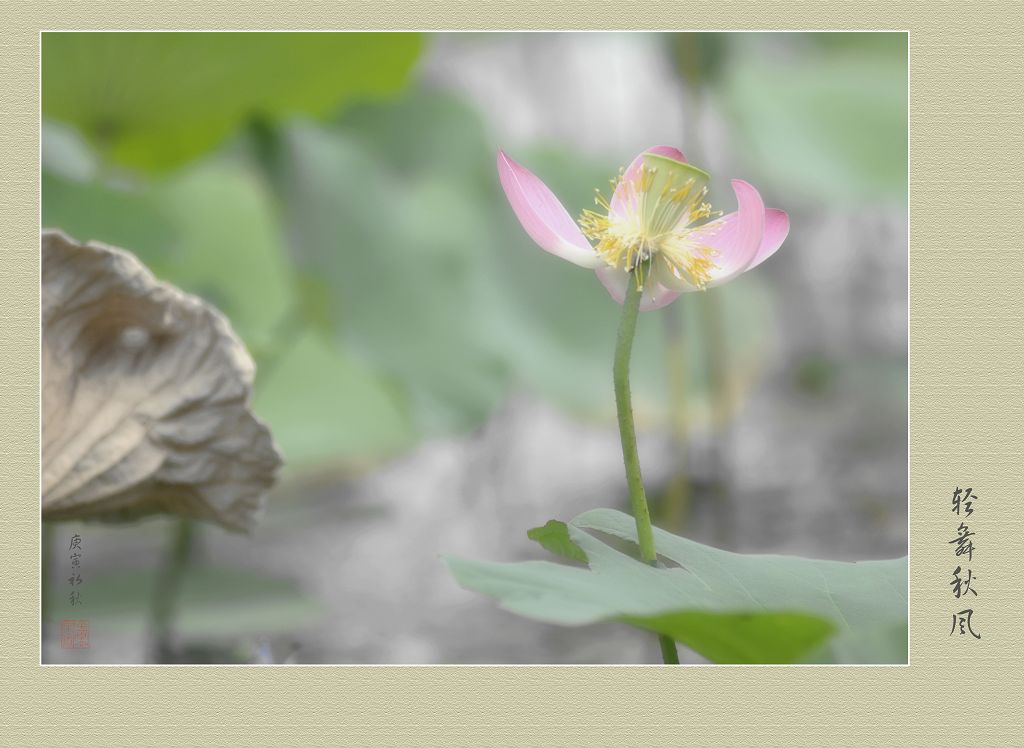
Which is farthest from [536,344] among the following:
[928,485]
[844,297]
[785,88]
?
[844,297]

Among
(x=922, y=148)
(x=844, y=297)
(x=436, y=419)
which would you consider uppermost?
(x=844, y=297)

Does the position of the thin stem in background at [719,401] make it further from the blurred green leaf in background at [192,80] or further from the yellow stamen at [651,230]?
the yellow stamen at [651,230]

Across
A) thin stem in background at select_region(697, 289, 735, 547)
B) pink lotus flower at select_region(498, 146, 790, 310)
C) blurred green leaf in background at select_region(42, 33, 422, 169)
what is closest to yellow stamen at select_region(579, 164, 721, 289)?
pink lotus flower at select_region(498, 146, 790, 310)

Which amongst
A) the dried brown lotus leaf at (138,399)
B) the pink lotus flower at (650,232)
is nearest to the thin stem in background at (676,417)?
the dried brown lotus leaf at (138,399)

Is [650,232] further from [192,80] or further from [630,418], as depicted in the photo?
[192,80]

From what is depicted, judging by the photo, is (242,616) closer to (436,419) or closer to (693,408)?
(436,419)

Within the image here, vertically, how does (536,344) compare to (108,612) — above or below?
above

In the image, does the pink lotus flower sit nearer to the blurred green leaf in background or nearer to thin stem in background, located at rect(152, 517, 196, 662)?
the blurred green leaf in background
